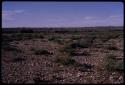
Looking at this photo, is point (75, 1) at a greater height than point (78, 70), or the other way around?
point (75, 1)

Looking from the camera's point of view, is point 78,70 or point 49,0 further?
point 78,70

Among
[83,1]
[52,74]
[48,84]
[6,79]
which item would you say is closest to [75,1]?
[83,1]

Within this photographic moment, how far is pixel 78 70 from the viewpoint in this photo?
36.5 feet

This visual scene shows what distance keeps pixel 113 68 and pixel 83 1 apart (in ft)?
21.8

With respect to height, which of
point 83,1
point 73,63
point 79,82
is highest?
point 83,1

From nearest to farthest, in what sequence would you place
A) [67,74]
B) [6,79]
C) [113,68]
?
[6,79] → [67,74] → [113,68]

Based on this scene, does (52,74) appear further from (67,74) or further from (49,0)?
(49,0)

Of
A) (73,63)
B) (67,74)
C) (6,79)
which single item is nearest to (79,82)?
(67,74)

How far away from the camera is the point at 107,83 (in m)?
8.39

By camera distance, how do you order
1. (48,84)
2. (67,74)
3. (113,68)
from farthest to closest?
(113,68) → (67,74) → (48,84)

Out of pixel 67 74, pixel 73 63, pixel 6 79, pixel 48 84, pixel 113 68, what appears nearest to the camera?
pixel 48 84

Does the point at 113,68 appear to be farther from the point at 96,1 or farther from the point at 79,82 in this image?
the point at 96,1

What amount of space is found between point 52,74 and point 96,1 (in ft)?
19.4

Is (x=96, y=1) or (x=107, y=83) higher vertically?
(x=96, y=1)
